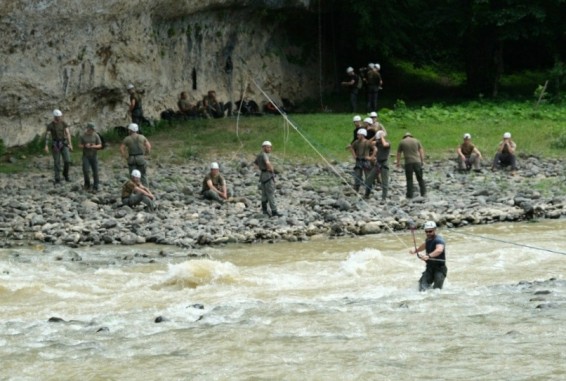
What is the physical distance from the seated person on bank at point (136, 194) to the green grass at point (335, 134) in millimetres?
4537

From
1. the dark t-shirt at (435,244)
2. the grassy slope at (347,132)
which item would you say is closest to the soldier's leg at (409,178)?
the grassy slope at (347,132)

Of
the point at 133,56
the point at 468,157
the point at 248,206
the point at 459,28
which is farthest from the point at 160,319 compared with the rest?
the point at 459,28

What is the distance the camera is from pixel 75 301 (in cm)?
1822

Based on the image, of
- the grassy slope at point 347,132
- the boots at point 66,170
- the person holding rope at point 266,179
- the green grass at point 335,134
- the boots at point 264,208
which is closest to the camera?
the person holding rope at point 266,179

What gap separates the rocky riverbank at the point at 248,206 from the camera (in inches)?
922

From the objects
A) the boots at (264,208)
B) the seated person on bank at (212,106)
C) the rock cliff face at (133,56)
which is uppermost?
the rock cliff face at (133,56)

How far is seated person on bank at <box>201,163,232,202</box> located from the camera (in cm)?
2605

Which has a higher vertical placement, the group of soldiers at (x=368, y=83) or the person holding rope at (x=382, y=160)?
the group of soldiers at (x=368, y=83)

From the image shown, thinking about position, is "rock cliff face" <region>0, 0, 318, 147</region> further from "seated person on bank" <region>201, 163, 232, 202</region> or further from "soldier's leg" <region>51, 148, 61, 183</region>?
"seated person on bank" <region>201, 163, 232, 202</region>

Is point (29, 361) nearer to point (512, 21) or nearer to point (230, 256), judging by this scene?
point (230, 256)

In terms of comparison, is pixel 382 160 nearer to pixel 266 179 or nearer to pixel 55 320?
pixel 266 179

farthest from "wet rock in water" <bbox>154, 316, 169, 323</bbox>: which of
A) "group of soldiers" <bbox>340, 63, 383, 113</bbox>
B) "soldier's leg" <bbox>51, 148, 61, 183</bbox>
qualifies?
"group of soldiers" <bbox>340, 63, 383, 113</bbox>

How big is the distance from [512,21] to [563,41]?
400 centimetres

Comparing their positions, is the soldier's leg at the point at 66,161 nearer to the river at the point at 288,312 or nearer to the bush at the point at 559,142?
the river at the point at 288,312
